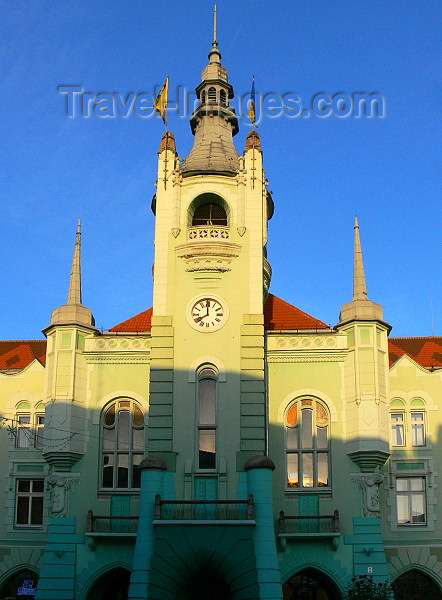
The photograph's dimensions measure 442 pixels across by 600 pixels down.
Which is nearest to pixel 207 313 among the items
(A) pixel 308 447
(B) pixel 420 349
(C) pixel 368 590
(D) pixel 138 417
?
(D) pixel 138 417

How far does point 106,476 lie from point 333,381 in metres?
9.03

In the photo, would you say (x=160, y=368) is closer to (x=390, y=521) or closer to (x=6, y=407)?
(x=6, y=407)

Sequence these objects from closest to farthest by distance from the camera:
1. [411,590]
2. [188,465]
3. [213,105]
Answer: [188,465], [411,590], [213,105]

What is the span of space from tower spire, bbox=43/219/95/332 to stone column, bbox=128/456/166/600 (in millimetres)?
6605

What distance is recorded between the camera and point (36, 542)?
32531 mm

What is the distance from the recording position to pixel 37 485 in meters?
33.8

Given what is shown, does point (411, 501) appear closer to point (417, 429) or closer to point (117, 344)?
point (417, 429)

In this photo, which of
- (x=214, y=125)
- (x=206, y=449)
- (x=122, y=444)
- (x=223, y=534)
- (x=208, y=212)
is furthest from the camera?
(x=214, y=125)

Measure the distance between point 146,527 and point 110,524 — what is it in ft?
10.2

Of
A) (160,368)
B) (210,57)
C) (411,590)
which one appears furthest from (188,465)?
(210,57)

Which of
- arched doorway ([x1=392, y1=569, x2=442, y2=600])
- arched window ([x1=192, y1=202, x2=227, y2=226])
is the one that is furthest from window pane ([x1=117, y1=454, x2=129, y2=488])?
arched doorway ([x1=392, y1=569, x2=442, y2=600])

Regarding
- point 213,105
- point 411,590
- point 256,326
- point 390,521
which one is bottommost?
point 411,590

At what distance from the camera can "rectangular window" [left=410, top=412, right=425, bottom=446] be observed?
1300 inches

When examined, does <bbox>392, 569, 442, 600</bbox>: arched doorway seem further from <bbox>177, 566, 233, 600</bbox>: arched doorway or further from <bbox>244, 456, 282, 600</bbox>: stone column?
<bbox>177, 566, 233, 600</bbox>: arched doorway
